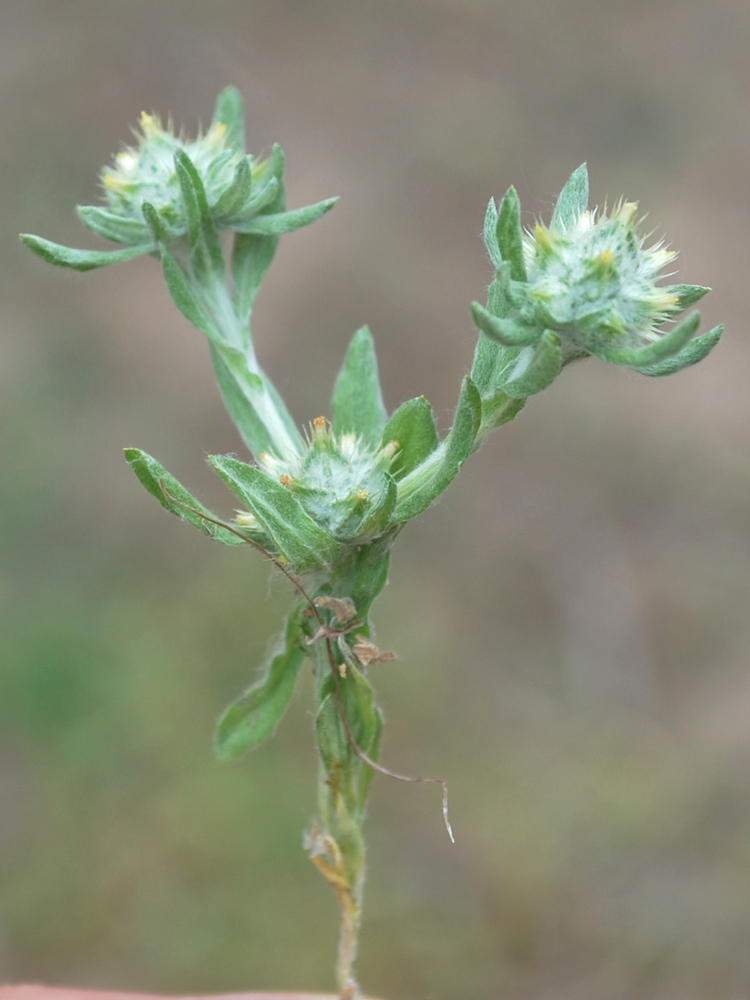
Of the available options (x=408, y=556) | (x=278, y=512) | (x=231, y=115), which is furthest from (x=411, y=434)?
(x=408, y=556)

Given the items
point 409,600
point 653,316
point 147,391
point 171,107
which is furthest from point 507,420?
point 171,107

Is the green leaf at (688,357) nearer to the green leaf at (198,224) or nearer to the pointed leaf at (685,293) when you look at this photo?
the pointed leaf at (685,293)

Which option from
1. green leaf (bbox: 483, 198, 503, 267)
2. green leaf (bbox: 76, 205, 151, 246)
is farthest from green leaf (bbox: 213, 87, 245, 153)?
green leaf (bbox: 483, 198, 503, 267)

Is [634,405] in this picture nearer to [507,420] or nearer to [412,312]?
[412,312]

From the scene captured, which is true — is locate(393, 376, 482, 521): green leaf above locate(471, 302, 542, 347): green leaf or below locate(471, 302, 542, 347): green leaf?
below

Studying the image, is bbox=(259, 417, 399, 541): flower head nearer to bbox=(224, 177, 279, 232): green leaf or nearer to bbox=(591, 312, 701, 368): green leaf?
bbox=(591, 312, 701, 368): green leaf

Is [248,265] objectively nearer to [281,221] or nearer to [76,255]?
[281,221]
